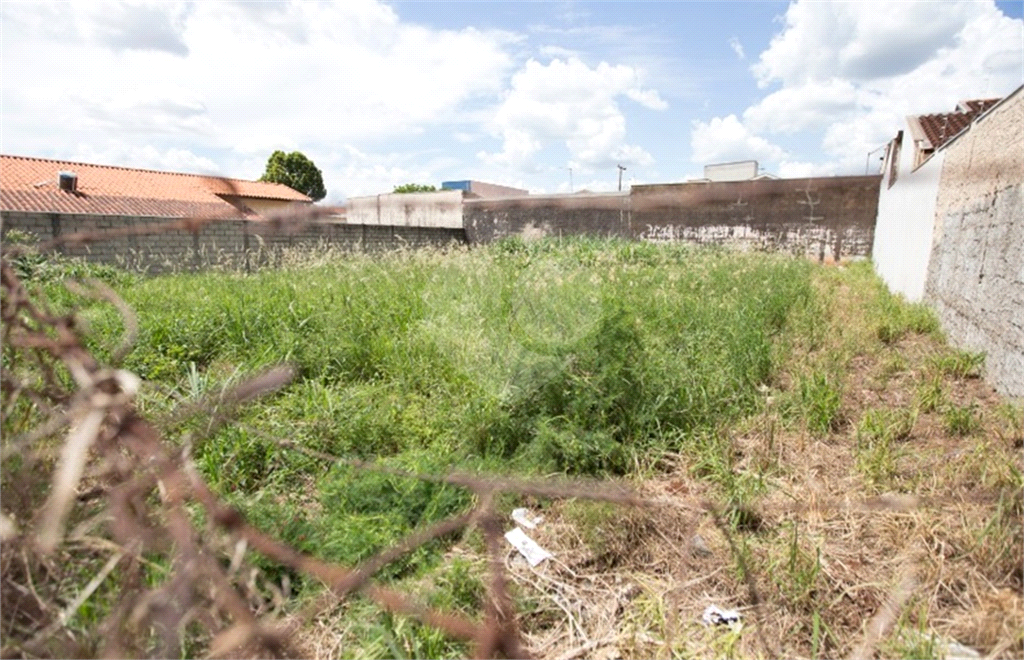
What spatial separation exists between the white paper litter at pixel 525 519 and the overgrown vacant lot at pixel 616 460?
0.12 ft

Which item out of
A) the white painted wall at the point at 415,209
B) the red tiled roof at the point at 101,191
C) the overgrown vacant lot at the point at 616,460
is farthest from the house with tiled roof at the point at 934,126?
the red tiled roof at the point at 101,191

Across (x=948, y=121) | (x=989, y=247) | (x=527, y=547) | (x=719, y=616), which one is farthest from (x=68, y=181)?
(x=948, y=121)

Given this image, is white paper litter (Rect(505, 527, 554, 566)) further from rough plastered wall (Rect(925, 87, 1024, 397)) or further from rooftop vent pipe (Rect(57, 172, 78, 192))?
rooftop vent pipe (Rect(57, 172, 78, 192))

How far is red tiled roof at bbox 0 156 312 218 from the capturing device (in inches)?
587

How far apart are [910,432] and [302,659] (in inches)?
112

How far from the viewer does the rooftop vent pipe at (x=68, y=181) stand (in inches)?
619

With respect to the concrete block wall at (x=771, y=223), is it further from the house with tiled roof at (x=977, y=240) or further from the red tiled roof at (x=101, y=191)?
the red tiled roof at (x=101, y=191)

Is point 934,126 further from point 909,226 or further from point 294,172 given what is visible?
point 294,172

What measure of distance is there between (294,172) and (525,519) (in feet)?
123

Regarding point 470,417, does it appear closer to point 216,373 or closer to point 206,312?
point 216,373

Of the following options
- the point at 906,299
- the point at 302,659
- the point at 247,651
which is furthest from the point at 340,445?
the point at 906,299

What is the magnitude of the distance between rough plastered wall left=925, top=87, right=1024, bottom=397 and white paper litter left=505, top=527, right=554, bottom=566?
9.41ft

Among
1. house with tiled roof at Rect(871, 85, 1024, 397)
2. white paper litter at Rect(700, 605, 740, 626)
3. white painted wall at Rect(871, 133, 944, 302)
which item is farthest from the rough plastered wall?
white paper litter at Rect(700, 605, 740, 626)

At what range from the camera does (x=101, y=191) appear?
53.8 ft
